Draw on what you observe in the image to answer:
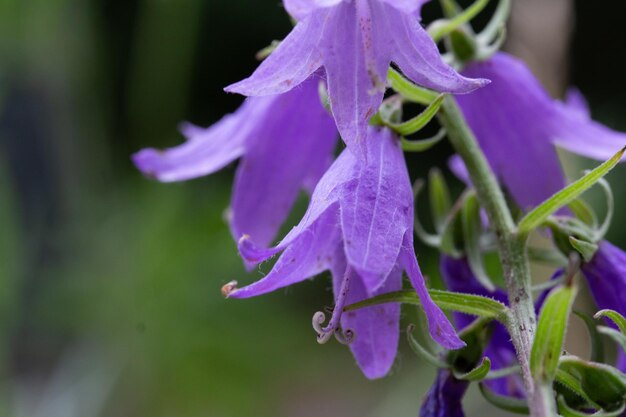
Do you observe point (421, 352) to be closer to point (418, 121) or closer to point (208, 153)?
point (418, 121)

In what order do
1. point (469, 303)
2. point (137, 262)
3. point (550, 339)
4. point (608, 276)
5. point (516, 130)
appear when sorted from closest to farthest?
point (550, 339), point (469, 303), point (608, 276), point (516, 130), point (137, 262)

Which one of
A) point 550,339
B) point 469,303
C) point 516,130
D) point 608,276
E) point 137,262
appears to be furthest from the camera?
point 137,262

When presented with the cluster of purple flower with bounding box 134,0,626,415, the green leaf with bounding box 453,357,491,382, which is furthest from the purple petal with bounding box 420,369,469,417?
the green leaf with bounding box 453,357,491,382

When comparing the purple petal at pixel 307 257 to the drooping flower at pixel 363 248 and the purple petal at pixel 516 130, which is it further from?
the purple petal at pixel 516 130

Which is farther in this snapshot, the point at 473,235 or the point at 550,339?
the point at 473,235

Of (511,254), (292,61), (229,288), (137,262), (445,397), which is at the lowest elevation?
(137,262)

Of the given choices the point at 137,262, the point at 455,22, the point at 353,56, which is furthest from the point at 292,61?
the point at 137,262
